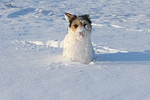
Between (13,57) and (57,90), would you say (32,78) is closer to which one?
(57,90)

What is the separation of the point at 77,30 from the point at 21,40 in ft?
9.79

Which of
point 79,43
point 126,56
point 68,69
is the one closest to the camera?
point 68,69

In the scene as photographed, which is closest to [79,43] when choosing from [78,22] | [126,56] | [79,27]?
[79,27]

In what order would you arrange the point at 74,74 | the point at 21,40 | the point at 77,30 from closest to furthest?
the point at 74,74 → the point at 77,30 → the point at 21,40

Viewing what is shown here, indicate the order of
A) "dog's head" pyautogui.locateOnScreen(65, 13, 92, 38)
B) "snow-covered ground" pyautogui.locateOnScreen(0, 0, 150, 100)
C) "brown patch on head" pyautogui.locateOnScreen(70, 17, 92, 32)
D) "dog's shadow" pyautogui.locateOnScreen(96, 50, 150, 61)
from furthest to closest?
"dog's shadow" pyautogui.locateOnScreen(96, 50, 150, 61)
"brown patch on head" pyautogui.locateOnScreen(70, 17, 92, 32)
"dog's head" pyautogui.locateOnScreen(65, 13, 92, 38)
"snow-covered ground" pyautogui.locateOnScreen(0, 0, 150, 100)

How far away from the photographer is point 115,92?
2.51 meters

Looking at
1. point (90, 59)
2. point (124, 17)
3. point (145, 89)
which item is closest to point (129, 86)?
point (145, 89)

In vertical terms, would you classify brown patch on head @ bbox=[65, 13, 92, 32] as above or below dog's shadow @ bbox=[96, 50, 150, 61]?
above

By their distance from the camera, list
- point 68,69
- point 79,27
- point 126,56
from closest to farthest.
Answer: point 68,69
point 79,27
point 126,56

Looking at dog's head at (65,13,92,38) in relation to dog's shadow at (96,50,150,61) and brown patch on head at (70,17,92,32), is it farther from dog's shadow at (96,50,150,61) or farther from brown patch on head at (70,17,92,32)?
dog's shadow at (96,50,150,61)

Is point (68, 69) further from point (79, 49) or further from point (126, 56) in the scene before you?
point (126, 56)

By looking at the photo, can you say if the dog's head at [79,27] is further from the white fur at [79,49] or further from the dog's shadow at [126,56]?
the dog's shadow at [126,56]

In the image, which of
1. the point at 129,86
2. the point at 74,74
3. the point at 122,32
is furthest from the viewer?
the point at 122,32

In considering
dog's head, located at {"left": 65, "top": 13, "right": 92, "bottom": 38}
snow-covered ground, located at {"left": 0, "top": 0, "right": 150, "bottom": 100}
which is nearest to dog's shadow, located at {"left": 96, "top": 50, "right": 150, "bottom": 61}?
snow-covered ground, located at {"left": 0, "top": 0, "right": 150, "bottom": 100}
